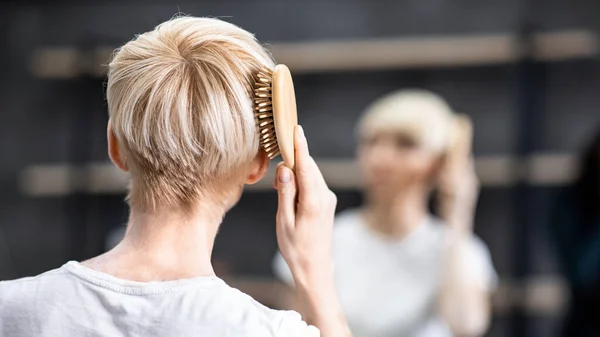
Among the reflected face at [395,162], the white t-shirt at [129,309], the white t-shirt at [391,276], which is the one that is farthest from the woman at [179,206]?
the reflected face at [395,162]

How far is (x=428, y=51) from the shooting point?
6.59 feet

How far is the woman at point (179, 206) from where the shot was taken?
0.51m

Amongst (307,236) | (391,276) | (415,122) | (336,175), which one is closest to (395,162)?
(415,122)

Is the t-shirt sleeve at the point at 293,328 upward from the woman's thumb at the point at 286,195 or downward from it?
downward

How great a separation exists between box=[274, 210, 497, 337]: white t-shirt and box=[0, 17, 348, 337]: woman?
0.89 meters

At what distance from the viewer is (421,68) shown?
207 centimetres

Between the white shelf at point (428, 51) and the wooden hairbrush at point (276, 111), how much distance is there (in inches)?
56.4

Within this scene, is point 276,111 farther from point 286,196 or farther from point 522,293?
point 522,293

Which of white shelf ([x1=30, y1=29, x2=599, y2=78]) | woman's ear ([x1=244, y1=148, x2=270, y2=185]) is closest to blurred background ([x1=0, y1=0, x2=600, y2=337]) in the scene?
white shelf ([x1=30, y1=29, x2=599, y2=78])

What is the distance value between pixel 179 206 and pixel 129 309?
0.08m

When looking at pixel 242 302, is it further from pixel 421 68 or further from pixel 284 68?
pixel 421 68

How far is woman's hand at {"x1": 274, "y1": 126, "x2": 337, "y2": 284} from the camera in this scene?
562 millimetres

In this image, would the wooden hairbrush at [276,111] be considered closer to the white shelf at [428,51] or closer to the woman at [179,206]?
the woman at [179,206]

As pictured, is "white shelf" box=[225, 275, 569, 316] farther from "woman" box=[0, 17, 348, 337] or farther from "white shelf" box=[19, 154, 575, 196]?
"woman" box=[0, 17, 348, 337]
